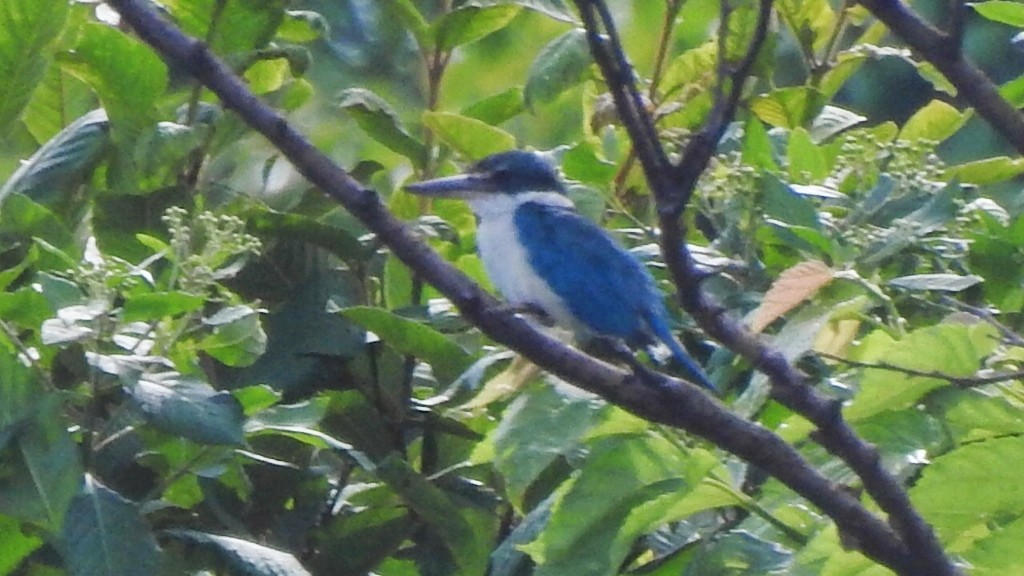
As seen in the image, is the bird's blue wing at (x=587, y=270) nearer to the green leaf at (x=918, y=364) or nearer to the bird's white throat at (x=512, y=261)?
the bird's white throat at (x=512, y=261)

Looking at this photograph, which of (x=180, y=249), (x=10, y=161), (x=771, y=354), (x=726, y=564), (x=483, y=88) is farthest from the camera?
(x=483, y=88)

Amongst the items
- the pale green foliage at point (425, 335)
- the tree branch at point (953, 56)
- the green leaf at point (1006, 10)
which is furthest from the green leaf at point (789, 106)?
the tree branch at point (953, 56)

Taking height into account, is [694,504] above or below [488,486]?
above

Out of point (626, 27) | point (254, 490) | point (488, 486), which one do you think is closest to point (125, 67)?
point (254, 490)

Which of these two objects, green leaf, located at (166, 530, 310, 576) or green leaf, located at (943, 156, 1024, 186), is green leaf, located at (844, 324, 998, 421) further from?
green leaf, located at (943, 156, 1024, 186)

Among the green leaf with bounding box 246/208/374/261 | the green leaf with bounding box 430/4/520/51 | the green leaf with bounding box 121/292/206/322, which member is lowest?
the green leaf with bounding box 246/208/374/261

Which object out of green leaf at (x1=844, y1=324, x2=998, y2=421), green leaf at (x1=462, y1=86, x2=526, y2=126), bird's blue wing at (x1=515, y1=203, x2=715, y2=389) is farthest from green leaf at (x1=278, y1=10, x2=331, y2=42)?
green leaf at (x1=844, y1=324, x2=998, y2=421)

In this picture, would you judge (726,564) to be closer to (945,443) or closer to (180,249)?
(945,443)
